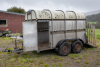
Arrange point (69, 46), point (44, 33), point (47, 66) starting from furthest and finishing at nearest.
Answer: point (44, 33) → point (69, 46) → point (47, 66)

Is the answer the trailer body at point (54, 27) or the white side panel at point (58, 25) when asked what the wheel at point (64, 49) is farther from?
the white side panel at point (58, 25)

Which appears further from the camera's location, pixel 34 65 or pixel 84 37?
pixel 84 37

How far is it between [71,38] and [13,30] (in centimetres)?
1559

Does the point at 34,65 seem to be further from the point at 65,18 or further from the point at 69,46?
the point at 65,18

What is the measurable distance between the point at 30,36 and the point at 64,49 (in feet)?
7.86

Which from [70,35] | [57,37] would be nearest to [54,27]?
[57,37]

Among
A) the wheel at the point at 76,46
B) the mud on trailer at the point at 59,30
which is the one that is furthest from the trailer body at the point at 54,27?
the wheel at the point at 76,46

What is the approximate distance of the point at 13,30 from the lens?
2125 cm

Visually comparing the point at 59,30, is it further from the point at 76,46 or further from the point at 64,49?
the point at 76,46

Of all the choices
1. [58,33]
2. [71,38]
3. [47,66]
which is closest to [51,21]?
[58,33]

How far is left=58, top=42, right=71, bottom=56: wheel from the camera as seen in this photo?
24.0ft

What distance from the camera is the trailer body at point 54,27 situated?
267 inches

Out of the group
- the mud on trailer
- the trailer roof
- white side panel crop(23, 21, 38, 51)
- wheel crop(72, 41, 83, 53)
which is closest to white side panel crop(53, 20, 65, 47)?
the mud on trailer

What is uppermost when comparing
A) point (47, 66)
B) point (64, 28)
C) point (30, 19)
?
point (30, 19)
